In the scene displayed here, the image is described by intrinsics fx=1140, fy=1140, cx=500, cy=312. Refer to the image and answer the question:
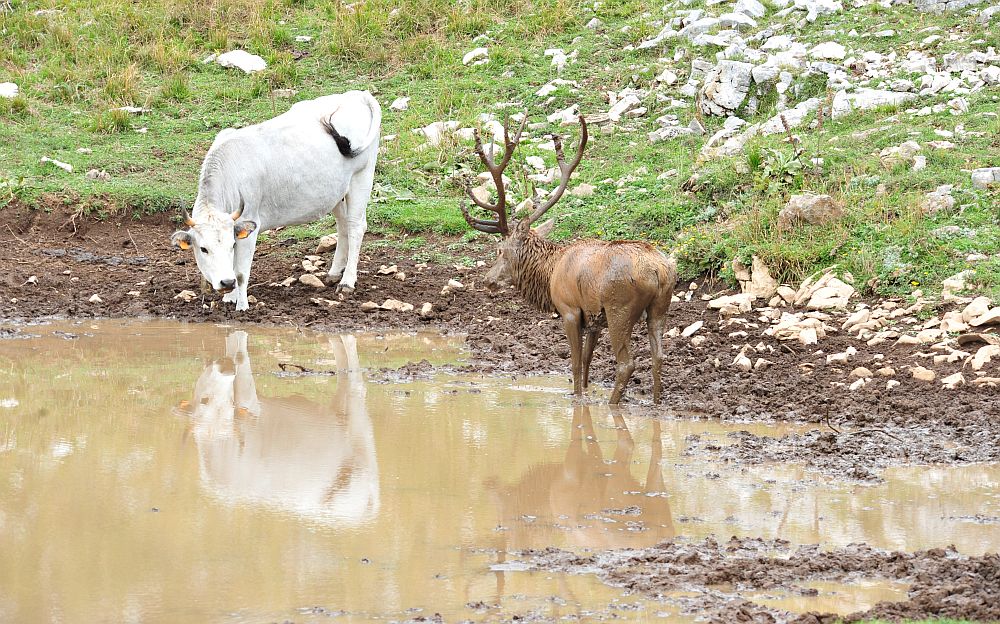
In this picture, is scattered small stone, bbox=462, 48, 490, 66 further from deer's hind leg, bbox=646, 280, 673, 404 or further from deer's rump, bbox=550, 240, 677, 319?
deer's hind leg, bbox=646, 280, 673, 404

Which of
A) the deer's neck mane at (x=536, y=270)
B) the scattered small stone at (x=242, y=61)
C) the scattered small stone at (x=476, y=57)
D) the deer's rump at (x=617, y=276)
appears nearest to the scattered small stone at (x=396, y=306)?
the deer's neck mane at (x=536, y=270)

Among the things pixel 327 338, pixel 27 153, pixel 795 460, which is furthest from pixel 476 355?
pixel 27 153

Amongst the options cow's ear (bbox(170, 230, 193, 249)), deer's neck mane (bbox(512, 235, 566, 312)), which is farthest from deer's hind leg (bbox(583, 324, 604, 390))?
cow's ear (bbox(170, 230, 193, 249))

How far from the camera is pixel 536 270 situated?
360 inches

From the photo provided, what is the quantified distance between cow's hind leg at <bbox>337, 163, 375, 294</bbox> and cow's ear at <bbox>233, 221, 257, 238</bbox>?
1.35m

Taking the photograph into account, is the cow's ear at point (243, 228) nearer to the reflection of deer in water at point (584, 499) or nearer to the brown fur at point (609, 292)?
the brown fur at point (609, 292)

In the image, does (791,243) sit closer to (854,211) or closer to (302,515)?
(854,211)

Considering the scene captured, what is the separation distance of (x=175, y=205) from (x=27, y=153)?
2725 millimetres

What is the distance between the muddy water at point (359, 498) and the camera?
4840 millimetres

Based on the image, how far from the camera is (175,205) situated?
14.4m

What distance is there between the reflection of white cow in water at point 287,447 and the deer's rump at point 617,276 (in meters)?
1.85

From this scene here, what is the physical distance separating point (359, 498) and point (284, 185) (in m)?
6.82

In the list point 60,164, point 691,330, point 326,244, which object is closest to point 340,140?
point 326,244

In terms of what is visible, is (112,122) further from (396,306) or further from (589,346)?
(589,346)
